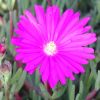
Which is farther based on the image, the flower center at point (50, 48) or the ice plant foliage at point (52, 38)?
the flower center at point (50, 48)

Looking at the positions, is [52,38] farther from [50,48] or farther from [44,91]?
[44,91]

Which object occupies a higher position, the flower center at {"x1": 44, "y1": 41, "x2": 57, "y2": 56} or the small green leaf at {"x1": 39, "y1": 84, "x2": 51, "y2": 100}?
the flower center at {"x1": 44, "y1": 41, "x2": 57, "y2": 56}

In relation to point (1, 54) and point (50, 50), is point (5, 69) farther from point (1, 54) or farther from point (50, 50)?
point (50, 50)

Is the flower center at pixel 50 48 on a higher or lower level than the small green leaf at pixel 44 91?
higher

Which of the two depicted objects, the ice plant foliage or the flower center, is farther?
the flower center

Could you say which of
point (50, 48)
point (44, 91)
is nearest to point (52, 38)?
point (50, 48)

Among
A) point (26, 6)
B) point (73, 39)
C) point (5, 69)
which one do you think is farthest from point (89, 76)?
point (26, 6)

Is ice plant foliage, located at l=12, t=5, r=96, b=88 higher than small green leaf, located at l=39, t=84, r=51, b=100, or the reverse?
ice plant foliage, located at l=12, t=5, r=96, b=88
